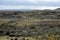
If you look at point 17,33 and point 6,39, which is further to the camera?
point 17,33

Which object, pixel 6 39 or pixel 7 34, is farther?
pixel 7 34

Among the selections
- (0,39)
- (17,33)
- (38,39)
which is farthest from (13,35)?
(38,39)

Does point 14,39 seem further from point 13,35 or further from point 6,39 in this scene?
point 13,35

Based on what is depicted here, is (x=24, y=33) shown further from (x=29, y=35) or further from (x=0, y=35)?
(x=0, y=35)

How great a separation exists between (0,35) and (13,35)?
7.91 feet

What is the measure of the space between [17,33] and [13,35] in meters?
1.15

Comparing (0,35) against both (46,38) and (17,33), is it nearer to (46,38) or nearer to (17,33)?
(17,33)

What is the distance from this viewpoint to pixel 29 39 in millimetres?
29125

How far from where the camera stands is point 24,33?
109 ft

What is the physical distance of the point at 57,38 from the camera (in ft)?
95.6

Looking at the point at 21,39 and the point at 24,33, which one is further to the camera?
the point at 24,33

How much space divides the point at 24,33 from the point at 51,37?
512 centimetres

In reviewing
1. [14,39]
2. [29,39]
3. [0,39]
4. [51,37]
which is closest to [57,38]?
[51,37]

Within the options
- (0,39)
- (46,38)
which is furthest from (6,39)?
(46,38)
